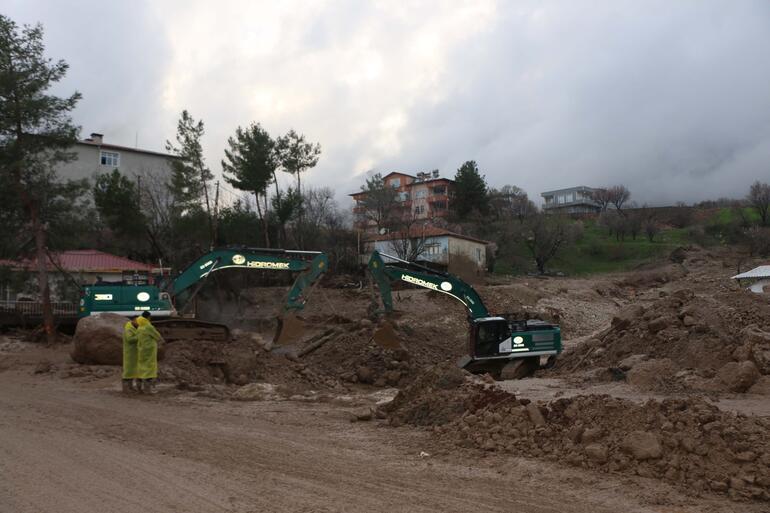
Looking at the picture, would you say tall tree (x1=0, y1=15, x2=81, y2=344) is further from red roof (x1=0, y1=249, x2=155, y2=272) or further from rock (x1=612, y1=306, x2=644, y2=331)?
rock (x1=612, y1=306, x2=644, y2=331)

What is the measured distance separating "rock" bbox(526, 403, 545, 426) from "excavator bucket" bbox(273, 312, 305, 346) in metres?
10.5

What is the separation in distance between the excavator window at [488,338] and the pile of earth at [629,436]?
23.9ft

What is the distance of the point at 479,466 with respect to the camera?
775 centimetres

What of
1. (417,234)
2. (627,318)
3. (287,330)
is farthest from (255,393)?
(417,234)

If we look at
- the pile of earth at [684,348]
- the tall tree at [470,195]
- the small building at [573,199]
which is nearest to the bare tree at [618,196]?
the small building at [573,199]

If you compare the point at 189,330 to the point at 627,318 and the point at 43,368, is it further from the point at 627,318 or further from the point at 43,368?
the point at 627,318

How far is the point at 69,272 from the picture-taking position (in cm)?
2806

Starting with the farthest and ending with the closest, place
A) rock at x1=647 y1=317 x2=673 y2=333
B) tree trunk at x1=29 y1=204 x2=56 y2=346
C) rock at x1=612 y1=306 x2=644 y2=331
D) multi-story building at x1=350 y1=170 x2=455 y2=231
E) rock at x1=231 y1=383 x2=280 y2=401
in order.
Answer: multi-story building at x1=350 y1=170 x2=455 y2=231, tree trunk at x1=29 y1=204 x2=56 y2=346, rock at x1=612 y1=306 x2=644 y2=331, rock at x1=647 y1=317 x2=673 y2=333, rock at x1=231 y1=383 x2=280 y2=401

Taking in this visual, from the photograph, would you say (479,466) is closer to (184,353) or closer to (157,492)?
(157,492)

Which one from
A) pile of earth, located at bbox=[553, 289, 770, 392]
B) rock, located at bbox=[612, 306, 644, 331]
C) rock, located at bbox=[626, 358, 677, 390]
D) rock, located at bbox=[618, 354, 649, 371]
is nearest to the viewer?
pile of earth, located at bbox=[553, 289, 770, 392]

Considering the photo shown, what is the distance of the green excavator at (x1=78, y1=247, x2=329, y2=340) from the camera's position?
18.2m

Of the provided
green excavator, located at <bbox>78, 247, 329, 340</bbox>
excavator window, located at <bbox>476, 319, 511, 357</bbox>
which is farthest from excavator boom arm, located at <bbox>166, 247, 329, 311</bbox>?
excavator window, located at <bbox>476, 319, 511, 357</bbox>

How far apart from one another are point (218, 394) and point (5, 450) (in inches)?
231

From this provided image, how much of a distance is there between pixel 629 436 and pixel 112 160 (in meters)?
54.0
